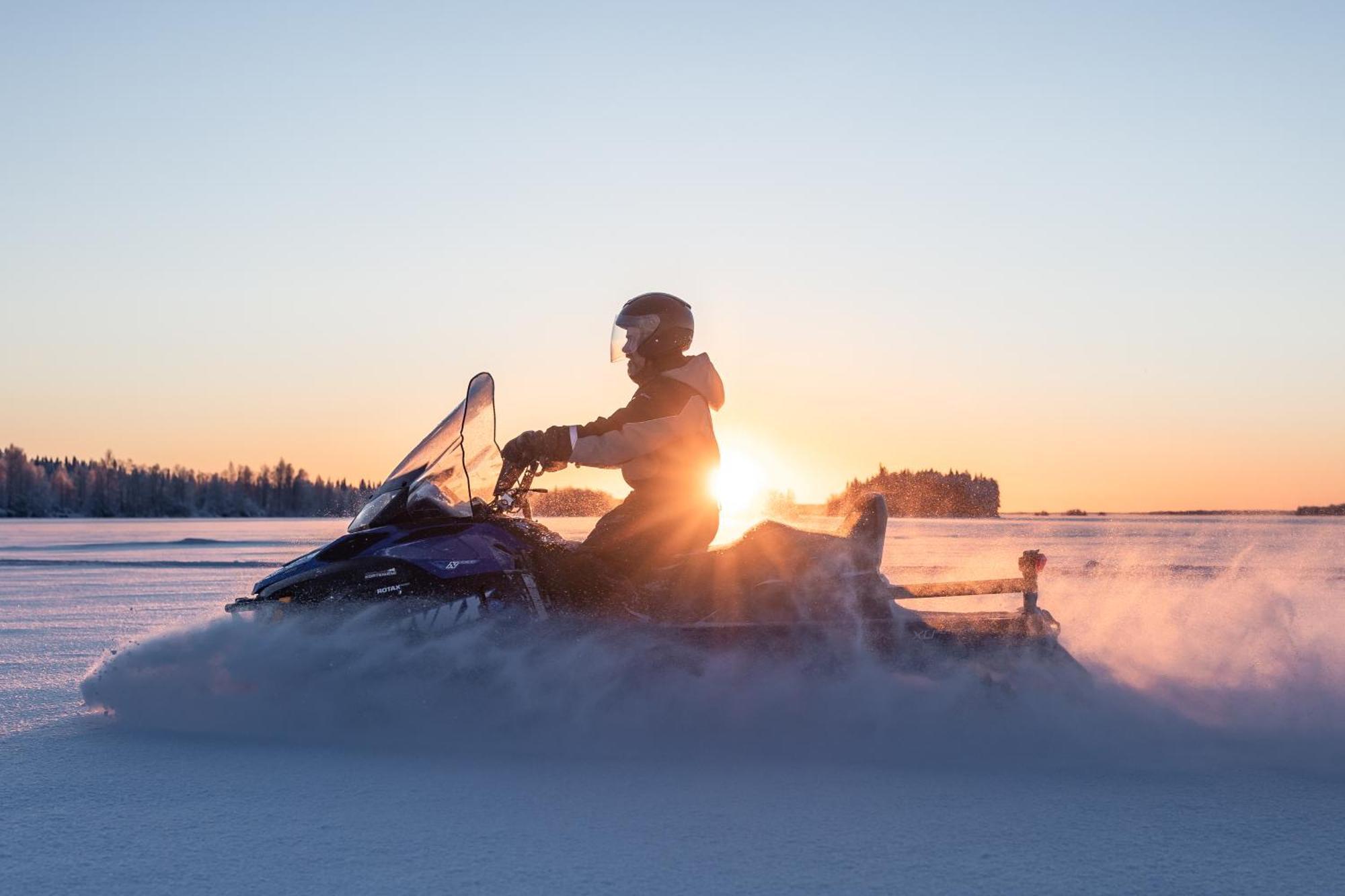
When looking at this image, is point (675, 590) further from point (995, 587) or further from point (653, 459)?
point (995, 587)

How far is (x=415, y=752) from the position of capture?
4.59 meters

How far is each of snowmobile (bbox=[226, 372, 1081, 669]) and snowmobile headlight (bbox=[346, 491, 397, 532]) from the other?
0.01m

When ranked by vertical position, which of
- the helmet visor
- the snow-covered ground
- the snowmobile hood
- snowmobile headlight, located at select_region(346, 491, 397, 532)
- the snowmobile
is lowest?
the snow-covered ground

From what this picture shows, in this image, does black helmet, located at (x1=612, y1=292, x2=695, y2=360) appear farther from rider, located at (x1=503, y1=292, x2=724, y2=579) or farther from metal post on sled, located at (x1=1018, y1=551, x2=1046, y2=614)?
metal post on sled, located at (x1=1018, y1=551, x2=1046, y2=614)

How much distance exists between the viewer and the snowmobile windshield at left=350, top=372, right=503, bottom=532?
16.6 feet

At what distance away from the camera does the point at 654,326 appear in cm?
519

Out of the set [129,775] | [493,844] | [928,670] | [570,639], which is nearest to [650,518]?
[570,639]

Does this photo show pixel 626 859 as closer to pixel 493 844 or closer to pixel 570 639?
pixel 493 844

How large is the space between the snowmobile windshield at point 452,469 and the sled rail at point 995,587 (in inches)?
80.7

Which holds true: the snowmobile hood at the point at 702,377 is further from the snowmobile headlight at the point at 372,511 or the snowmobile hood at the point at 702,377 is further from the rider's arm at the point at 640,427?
the snowmobile headlight at the point at 372,511

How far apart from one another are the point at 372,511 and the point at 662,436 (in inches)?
57.1

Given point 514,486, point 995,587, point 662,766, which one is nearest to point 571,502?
point 514,486

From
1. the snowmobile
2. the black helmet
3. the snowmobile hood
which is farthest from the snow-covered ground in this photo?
the black helmet

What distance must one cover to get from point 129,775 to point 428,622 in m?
1.32
